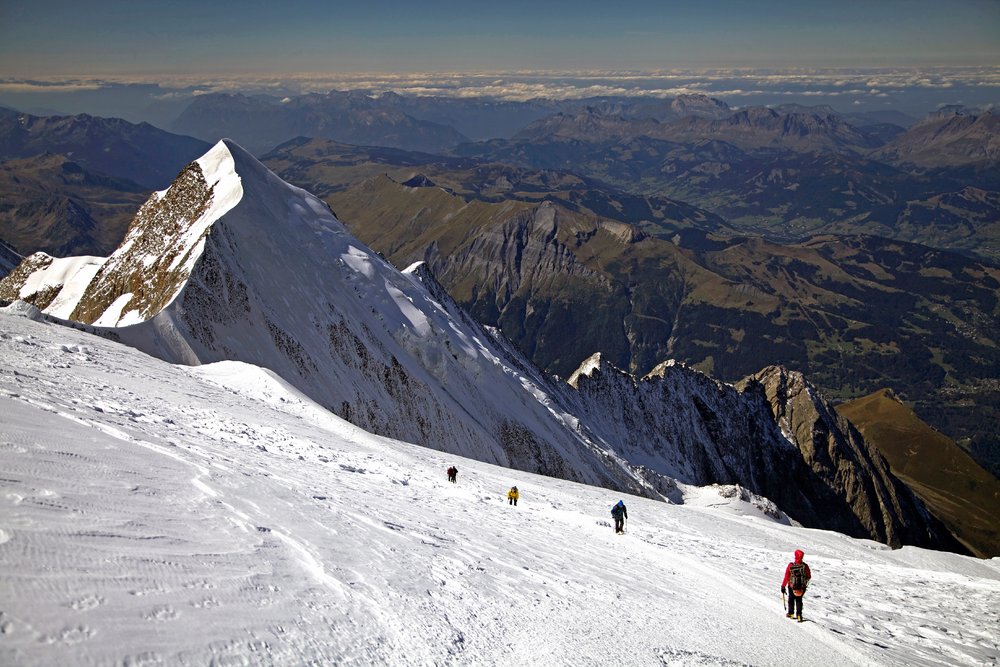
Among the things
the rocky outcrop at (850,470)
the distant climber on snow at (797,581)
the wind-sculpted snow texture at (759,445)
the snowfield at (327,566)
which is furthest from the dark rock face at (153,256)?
the rocky outcrop at (850,470)

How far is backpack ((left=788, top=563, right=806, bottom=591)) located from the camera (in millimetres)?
20875

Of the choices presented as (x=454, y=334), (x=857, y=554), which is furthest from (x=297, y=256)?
(x=857, y=554)

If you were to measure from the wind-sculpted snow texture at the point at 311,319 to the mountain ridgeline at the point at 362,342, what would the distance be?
0.64ft

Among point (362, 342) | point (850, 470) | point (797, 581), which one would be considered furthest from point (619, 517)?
point (850, 470)

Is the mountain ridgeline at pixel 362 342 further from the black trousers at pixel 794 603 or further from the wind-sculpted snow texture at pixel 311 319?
the black trousers at pixel 794 603

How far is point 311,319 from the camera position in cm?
6494

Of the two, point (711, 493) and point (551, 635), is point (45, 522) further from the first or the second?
point (711, 493)

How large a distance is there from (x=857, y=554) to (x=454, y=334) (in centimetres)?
5773

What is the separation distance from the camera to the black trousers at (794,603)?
21.0 m

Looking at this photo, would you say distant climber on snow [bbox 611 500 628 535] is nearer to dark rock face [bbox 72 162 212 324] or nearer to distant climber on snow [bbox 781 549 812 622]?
distant climber on snow [bbox 781 549 812 622]

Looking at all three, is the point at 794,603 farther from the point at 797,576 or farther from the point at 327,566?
the point at 327,566

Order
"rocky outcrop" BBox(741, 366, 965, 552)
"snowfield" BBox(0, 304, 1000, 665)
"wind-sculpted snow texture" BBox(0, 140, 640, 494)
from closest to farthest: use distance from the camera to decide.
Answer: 1. "snowfield" BBox(0, 304, 1000, 665)
2. "wind-sculpted snow texture" BBox(0, 140, 640, 494)
3. "rocky outcrop" BBox(741, 366, 965, 552)

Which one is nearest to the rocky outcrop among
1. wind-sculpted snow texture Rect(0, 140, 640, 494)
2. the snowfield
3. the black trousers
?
wind-sculpted snow texture Rect(0, 140, 640, 494)

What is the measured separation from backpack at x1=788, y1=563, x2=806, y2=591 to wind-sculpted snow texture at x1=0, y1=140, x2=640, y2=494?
134 feet
